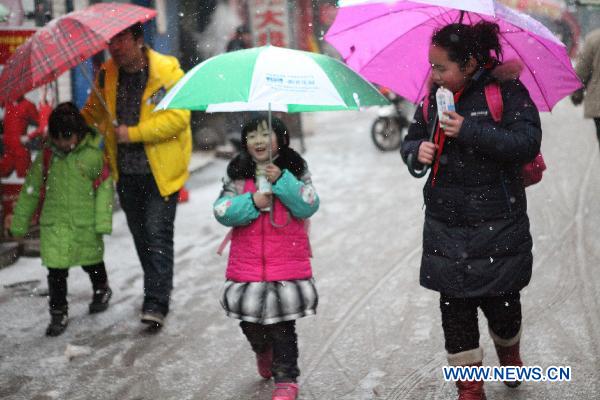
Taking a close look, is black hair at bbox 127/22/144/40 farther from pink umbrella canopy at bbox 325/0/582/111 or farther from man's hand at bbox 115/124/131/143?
pink umbrella canopy at bbox 325/0/582/111

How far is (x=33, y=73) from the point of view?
4.97m

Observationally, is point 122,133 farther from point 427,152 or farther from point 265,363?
point 427,152

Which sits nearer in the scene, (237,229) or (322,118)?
(237,229)

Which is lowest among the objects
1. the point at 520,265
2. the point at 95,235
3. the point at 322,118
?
the point at 322,118

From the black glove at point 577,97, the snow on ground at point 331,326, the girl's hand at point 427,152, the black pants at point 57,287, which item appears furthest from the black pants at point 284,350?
the black glove at point 577,97

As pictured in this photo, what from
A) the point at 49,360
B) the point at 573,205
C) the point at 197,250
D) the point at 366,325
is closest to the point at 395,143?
the point at 573,205

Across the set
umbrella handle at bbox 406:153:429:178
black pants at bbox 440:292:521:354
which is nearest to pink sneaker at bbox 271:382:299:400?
black pants at bbox 440:292:521:354

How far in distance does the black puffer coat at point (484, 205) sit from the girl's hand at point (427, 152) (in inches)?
4.3

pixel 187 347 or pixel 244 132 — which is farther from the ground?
pixel 244 132

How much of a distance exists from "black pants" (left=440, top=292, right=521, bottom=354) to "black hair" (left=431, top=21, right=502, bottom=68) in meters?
1.15

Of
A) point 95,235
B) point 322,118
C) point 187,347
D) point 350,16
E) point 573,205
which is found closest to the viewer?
point 350,16

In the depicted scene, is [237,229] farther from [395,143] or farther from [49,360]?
[395,143]

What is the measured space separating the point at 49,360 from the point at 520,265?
3.08 metres

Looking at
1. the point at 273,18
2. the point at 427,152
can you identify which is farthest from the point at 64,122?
the point at 273,18
